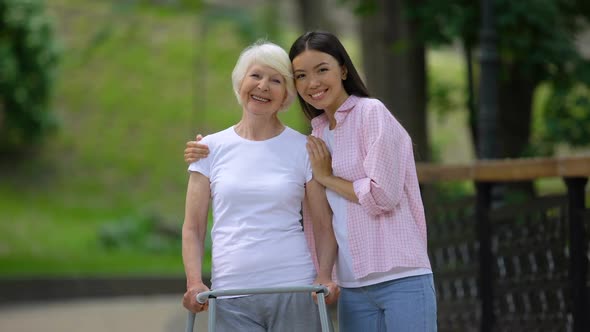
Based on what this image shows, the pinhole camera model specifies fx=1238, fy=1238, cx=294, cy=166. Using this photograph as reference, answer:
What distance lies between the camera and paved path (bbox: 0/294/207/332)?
12564 mm

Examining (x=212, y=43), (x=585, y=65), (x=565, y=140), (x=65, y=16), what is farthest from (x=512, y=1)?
(x=65, y=16)

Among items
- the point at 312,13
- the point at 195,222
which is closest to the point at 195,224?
the point at 195,222

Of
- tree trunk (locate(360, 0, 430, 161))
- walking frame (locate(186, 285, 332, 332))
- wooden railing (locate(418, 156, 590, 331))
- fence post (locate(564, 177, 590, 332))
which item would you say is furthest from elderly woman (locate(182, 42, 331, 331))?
tree trunk (locate(360, 0, 430, 161))

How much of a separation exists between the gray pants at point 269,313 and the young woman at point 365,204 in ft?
0.51

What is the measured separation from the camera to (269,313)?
3943 millimetres

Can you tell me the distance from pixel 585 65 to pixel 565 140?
1.19 metres

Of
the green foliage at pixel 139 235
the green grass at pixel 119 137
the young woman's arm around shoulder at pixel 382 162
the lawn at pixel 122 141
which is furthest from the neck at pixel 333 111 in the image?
the green foliage at pixel 139 235

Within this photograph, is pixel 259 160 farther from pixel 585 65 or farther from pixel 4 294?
pixel 4 294

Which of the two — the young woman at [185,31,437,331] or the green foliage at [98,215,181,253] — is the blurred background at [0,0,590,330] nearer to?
the green foliage at [98,215,181,253]

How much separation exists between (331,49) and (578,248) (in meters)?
2.60

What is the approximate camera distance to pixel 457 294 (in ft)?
27.3

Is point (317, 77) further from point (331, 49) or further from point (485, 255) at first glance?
point (485, 255)

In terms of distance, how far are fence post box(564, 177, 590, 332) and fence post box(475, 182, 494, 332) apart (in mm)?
1456

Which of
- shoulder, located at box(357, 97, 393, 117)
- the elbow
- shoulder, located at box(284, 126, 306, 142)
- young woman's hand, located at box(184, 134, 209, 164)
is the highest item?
shoulder, located at box(357, 97, 393, 117)
